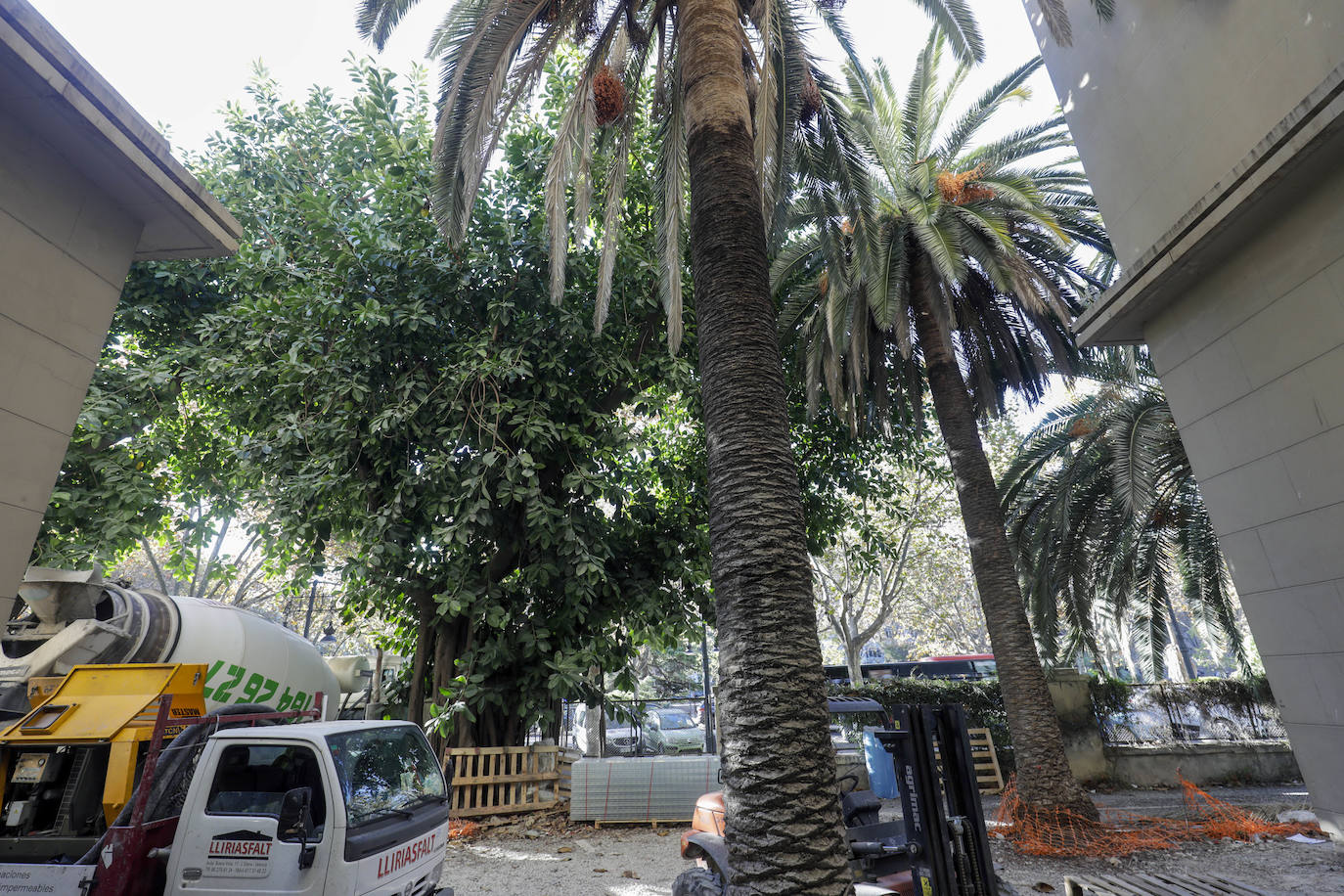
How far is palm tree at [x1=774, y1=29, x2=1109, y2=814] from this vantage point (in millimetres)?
8930

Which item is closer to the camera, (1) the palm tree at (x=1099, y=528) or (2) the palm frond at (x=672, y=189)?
(2) the palm frond at (x=672, y=189)

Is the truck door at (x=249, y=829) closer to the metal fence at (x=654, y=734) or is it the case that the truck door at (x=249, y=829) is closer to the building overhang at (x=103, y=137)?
the building overhang at (x=103, y=137)

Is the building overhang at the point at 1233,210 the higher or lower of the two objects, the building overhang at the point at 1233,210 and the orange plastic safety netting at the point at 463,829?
the higher

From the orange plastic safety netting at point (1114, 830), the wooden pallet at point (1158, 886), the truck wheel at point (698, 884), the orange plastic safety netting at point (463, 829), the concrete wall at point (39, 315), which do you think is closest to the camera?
the concrete wall at point (39, 315)

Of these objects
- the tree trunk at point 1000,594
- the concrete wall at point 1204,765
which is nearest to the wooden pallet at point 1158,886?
the tree trunk at point 1000,594

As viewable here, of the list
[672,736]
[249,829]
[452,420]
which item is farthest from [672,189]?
[672,736]

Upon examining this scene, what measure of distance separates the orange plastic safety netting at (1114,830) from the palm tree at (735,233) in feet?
20.7

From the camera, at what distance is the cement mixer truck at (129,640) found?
7324 mm

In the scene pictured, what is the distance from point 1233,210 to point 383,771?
834 centimetres

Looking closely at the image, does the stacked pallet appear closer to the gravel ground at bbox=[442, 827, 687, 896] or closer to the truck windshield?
the gravel ground at bbox=[442, 827, 687, 896]

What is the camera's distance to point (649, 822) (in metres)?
10.3

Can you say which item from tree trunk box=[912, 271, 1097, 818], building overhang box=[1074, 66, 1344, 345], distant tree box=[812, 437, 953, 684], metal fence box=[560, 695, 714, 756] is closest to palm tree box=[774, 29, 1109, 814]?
tree trunk box=[912, 271, 1097, 818]

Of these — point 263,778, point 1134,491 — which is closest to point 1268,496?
point 1134,491

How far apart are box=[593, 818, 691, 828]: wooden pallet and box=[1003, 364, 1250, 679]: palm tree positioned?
8.24 metres
